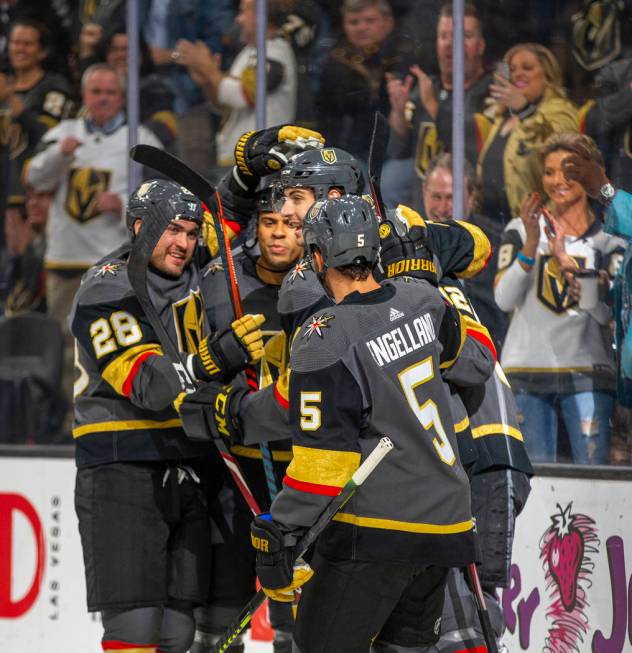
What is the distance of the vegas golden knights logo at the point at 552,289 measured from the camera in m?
3.82

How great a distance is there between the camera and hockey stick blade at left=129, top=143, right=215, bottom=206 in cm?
325

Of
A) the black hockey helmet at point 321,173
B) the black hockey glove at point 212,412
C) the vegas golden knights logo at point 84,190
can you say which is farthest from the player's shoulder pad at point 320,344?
the vegas golden knights logo at point 84,190

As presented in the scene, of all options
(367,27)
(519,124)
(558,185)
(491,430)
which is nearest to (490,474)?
(491,430)

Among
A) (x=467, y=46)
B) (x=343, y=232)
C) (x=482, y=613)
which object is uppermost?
(x=467, y=46)

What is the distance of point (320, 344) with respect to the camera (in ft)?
8.03

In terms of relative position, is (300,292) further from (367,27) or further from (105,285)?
(367,27)

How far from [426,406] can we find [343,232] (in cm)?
36

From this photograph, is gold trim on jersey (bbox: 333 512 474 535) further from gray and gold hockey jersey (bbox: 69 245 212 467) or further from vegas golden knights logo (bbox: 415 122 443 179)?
vegas golden knights logo (bbox: 415 122 443 179)

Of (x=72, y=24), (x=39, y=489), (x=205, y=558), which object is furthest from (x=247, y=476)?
(x=72, y=24)

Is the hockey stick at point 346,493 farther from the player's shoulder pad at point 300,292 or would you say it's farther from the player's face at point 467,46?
the player's face at point 467,46

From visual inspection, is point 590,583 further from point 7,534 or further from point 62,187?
point 62,187

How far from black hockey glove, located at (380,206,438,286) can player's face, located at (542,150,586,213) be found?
3.30 ft

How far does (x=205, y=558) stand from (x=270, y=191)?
885 millimetres

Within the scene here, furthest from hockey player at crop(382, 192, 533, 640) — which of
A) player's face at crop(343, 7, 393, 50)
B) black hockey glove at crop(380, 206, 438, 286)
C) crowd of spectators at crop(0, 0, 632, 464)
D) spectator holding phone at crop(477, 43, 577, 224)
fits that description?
player's face at crop(343, 7, 393, 50)
